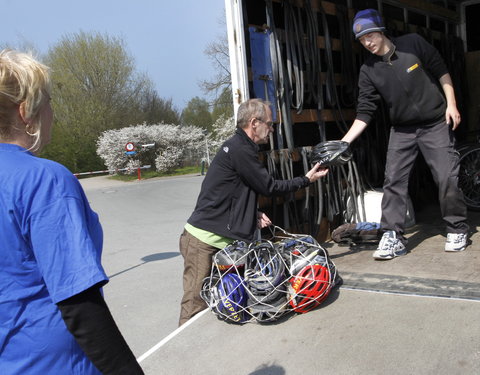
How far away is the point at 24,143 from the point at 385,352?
179cm

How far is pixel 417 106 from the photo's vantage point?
3.48m

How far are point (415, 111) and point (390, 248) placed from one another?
3.39ft

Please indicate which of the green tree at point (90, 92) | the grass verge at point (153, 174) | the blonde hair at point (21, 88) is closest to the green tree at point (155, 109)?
the green tree at point (90, 92)

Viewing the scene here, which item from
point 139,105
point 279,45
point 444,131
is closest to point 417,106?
point 444,131

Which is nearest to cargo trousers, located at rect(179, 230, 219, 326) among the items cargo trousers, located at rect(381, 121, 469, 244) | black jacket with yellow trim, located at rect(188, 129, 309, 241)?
black jacket with yellow trim, located at rect(188, 129, 309, 241)

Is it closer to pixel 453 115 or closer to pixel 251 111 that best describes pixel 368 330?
pixel 251 111

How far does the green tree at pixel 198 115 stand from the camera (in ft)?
122

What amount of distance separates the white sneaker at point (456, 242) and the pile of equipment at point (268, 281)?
1.01m

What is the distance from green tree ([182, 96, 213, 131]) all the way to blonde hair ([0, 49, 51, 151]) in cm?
3423

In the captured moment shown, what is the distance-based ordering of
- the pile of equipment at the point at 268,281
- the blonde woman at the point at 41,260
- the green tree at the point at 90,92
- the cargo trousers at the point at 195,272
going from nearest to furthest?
Result: the blonde woman at the point at 41,260
the pile of equipment at the point at 268,281
the cargo trousers at the point at 195,272
the green tree at the point at 90,92

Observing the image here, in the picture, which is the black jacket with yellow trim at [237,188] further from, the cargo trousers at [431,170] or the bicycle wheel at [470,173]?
the bicycle wheel at [470,173]

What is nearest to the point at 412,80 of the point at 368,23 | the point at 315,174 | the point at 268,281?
the point at 368,23

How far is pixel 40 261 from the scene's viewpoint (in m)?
1.17

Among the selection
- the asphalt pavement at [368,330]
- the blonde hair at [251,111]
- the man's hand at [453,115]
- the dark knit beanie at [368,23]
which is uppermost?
the dark knit beanie at [368,23]
